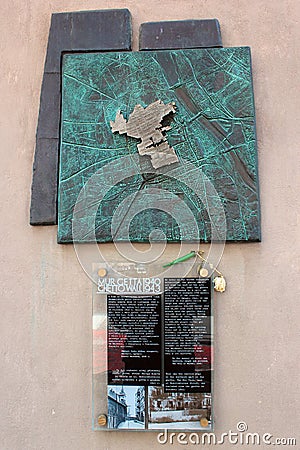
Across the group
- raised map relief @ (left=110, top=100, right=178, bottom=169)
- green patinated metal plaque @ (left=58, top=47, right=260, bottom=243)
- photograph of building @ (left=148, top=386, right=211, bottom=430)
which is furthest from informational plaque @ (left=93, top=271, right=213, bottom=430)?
raised map relief @ (left=110, top=100, right=178, bottom=169)

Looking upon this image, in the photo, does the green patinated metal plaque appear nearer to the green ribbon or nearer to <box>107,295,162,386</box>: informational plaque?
the green ribbon

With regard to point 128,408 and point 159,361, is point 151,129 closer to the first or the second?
point 159,361

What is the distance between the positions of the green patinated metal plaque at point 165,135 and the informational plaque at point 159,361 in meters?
0.31

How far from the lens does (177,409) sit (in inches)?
101

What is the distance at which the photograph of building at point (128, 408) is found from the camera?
2.57 metres

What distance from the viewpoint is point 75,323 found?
268 centimetres

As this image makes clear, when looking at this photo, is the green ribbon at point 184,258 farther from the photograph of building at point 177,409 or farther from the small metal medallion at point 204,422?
the small metal medallion at point 204,422

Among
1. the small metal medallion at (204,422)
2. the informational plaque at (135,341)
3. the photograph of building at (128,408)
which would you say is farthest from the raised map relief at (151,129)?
the small metal medallion at (204,422)

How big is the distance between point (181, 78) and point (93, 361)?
1472 millimetres

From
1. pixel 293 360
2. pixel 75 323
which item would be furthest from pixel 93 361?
pixel 293 360

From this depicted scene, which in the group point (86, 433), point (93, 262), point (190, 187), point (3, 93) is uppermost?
point (3, 93)

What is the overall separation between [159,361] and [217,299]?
16.2 inches

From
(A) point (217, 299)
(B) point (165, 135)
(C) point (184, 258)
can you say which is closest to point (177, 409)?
(A) point (217, 299)

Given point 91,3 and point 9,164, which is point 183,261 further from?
point 91,3
